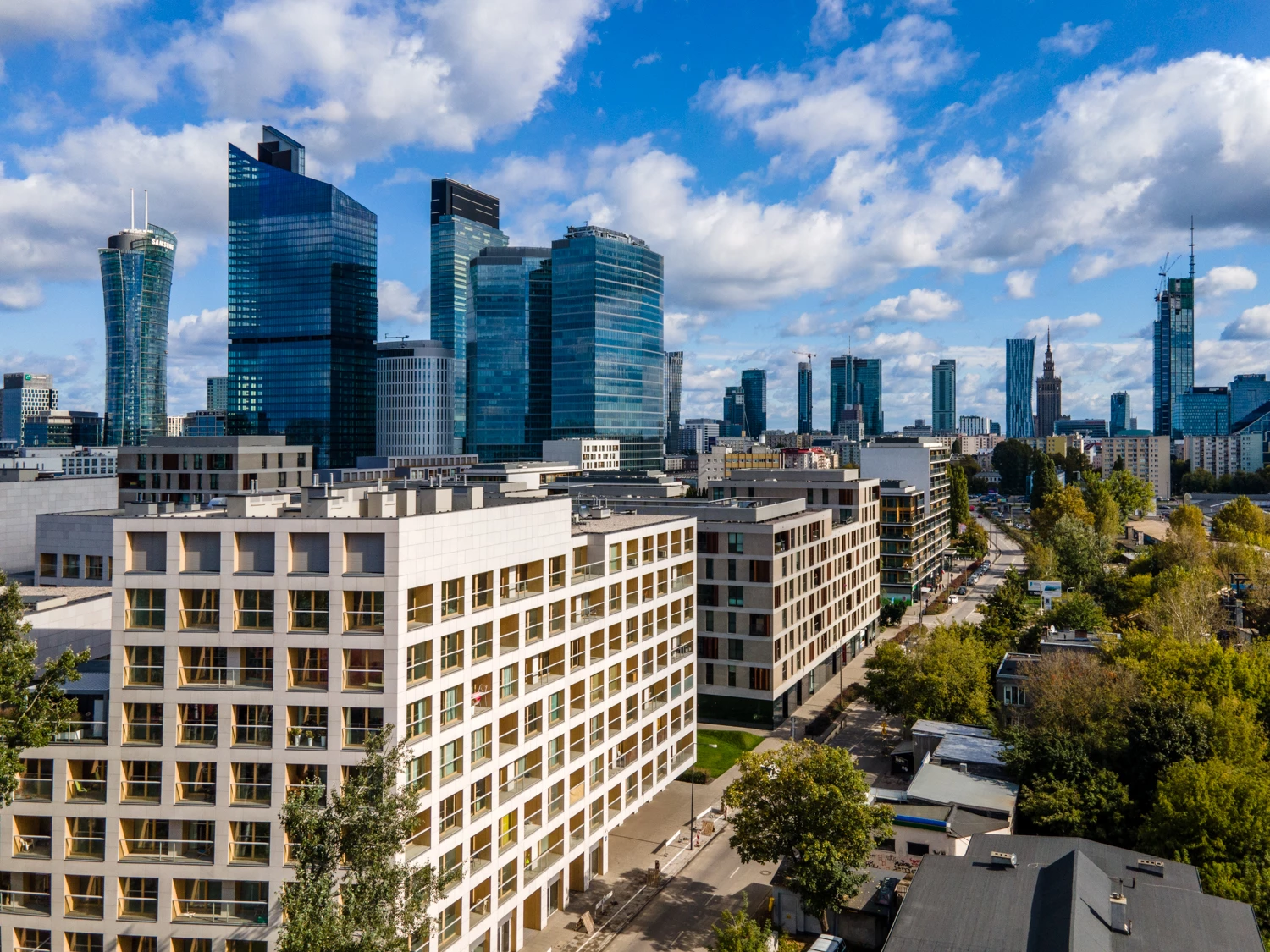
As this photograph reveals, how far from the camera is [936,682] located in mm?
72250

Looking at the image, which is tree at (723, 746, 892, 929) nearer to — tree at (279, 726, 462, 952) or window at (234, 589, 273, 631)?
tree at (279, 726, 462, 952)

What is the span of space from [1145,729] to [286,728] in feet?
171

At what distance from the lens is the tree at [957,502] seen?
18325 cm

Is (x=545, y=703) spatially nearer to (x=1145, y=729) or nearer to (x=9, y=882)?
(x=9, y=882)

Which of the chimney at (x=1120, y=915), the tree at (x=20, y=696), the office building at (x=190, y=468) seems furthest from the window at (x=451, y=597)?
the office building at (x=190, y=468)

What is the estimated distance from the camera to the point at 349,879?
3062 cm

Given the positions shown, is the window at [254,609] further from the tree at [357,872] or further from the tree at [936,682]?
the tree at [936,682]

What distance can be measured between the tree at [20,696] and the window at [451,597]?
14.6 metres

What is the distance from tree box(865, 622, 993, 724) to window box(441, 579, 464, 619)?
46.4 meters

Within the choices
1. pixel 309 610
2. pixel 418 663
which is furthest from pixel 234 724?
pixel 418 663

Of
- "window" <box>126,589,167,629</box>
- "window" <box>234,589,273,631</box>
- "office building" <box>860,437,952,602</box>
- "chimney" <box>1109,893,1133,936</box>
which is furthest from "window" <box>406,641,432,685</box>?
"office building" <box>860,437,952,602</box>

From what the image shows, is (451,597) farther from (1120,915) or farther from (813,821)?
(1120,915)

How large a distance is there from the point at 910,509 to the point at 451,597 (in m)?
104

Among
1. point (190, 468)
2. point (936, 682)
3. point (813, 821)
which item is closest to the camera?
point (813, 821)
